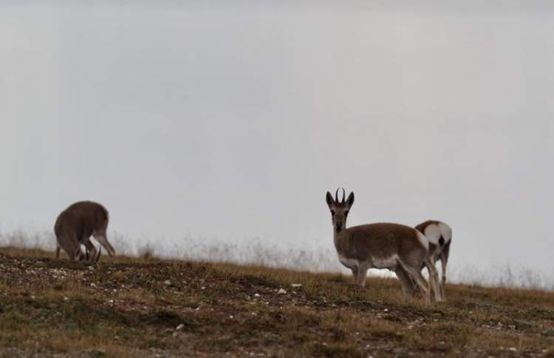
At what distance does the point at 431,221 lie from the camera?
21.2 metres

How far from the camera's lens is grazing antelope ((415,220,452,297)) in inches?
823

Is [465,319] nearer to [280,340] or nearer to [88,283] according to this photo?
[280,340]

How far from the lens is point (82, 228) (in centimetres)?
2412

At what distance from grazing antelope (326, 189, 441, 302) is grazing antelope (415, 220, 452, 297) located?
1.03 m

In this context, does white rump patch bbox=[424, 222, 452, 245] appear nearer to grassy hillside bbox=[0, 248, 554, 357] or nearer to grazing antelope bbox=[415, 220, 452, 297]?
grazing antelope bbox=[415, 220, 452, 297]

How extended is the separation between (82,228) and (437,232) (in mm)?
7933

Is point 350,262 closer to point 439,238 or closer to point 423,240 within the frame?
point 423,240

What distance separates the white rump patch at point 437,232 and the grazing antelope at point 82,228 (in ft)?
22.9

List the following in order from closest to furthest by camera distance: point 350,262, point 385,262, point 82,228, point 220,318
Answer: point 220,318 → point 385,262 → point 350,262 → point 82,228

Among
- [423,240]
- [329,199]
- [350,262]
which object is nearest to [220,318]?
[423,240]

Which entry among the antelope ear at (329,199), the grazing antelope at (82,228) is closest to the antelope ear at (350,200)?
the antelope ear at (329,199)

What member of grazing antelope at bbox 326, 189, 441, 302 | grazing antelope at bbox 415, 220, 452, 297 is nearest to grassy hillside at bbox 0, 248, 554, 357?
grazing antelope at bbox 326, 189, 441, 302

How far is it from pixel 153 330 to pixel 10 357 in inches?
88.0

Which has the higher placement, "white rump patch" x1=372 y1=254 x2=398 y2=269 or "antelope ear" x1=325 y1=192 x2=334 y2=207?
"antelope ear" x1=325 y1=192 x2=334 y2=207
